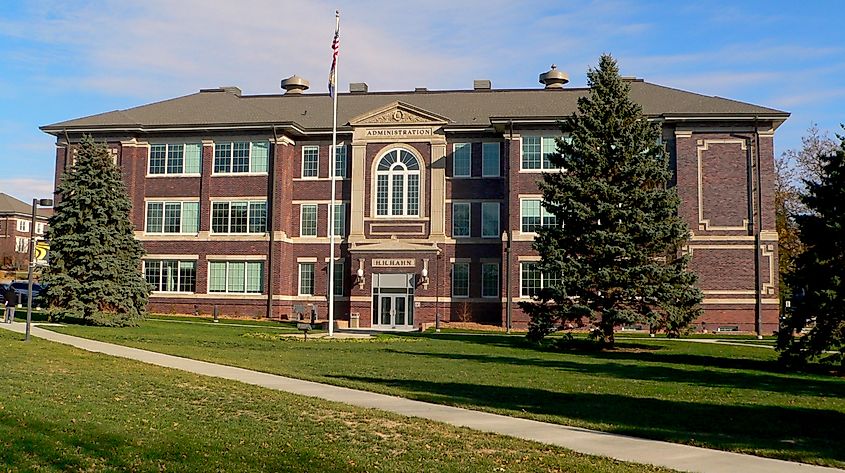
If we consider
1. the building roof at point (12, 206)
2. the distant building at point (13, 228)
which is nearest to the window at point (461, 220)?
the distant building at point (13, 228)

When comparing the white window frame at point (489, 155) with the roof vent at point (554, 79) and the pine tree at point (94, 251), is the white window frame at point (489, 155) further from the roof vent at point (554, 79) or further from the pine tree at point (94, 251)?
the pine tree at point (94, 251)

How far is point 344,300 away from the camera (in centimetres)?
4681

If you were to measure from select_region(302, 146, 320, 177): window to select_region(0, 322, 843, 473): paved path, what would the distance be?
31720mm

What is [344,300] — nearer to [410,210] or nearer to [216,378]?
[410,210]

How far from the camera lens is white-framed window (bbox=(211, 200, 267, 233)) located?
4744cm

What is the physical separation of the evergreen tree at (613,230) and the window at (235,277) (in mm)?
22464

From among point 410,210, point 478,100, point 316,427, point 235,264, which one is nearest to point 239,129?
point 235,264

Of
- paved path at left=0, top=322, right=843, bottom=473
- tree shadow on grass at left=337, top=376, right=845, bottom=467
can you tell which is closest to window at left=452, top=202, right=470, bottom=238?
paved path at left=0, top=322, right=843, bottom=473

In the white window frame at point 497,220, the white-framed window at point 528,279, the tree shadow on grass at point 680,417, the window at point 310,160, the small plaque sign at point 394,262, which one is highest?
the window at point 310,160

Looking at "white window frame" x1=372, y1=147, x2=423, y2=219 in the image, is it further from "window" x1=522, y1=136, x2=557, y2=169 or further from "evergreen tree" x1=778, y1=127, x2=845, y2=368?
"evergreen tree" x1=778, y1=127, x2=845, y2=368

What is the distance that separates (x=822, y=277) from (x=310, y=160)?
3260 cm

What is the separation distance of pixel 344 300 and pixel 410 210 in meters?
6.42

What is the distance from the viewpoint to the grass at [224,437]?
8.27m

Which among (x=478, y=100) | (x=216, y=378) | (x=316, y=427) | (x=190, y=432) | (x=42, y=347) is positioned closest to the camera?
(x=190, y=432)
